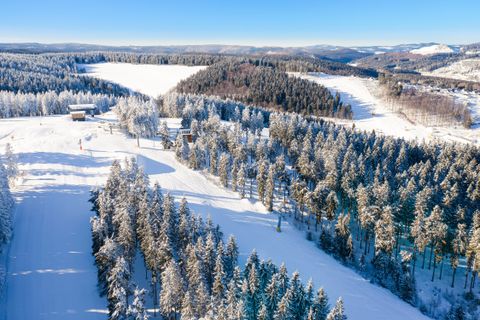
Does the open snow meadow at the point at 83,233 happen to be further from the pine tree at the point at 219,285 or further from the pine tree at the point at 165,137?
the pine tree at the point at 219,285

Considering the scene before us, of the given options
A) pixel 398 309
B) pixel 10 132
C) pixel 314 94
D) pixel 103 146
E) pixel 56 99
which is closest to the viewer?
pixel 398 309

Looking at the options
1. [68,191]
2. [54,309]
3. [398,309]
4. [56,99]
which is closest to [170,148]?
[68,191]

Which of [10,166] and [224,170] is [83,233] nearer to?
[10,166]

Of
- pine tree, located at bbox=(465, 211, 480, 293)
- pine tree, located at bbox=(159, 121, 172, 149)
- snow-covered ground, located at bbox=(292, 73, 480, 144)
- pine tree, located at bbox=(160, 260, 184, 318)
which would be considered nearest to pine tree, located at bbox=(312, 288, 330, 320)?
pine tree, located at bbox=(160, 260, 184, 318)

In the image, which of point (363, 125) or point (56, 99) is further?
point (363, 125)

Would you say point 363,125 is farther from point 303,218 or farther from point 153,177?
point 153,177

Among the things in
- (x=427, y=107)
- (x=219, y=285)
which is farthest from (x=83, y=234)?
(x=427, y=107)

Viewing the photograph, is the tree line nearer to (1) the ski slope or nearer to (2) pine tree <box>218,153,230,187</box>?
(1) the ski slope
